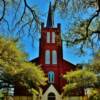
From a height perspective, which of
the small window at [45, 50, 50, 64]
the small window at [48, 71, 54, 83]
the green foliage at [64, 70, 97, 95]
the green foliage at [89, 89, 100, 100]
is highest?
the small window at [45, 50, 50, 64]

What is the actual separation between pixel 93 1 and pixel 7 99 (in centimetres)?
2970

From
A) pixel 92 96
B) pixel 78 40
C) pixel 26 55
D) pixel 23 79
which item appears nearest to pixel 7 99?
pixel 23 79

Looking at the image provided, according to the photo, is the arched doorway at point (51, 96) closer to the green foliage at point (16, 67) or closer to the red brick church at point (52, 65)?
the red brick church at point (52, 65)

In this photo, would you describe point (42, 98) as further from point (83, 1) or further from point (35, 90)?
point (83, 1)

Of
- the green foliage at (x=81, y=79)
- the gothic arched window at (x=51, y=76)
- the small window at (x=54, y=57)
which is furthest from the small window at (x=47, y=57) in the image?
the green foliage at (x=81, y=79)

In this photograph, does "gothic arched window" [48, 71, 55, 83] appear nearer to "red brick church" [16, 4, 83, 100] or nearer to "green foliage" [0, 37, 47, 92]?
"red brick church" [16, 4, 83, 100]

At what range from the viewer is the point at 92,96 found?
1419 inches

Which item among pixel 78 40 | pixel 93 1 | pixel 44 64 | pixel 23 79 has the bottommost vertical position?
pixel 78 40

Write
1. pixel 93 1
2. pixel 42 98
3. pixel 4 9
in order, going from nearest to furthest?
pixel 4 9 → pixel 93 1 → pixel 42 98

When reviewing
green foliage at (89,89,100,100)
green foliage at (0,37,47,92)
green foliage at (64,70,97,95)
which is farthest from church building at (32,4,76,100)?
green foliage at (89,89,100,100)

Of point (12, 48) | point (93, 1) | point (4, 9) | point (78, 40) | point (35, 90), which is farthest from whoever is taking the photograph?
point (35, 90)

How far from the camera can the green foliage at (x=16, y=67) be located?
2763 centimetres

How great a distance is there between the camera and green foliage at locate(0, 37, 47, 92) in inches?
1088

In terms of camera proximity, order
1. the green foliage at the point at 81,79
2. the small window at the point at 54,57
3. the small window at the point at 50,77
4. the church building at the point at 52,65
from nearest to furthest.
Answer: the green foliage at the point at 81,79, the church building at the point at 52,65, the small window at the point at 50,77, the small window at the point at 54,57
